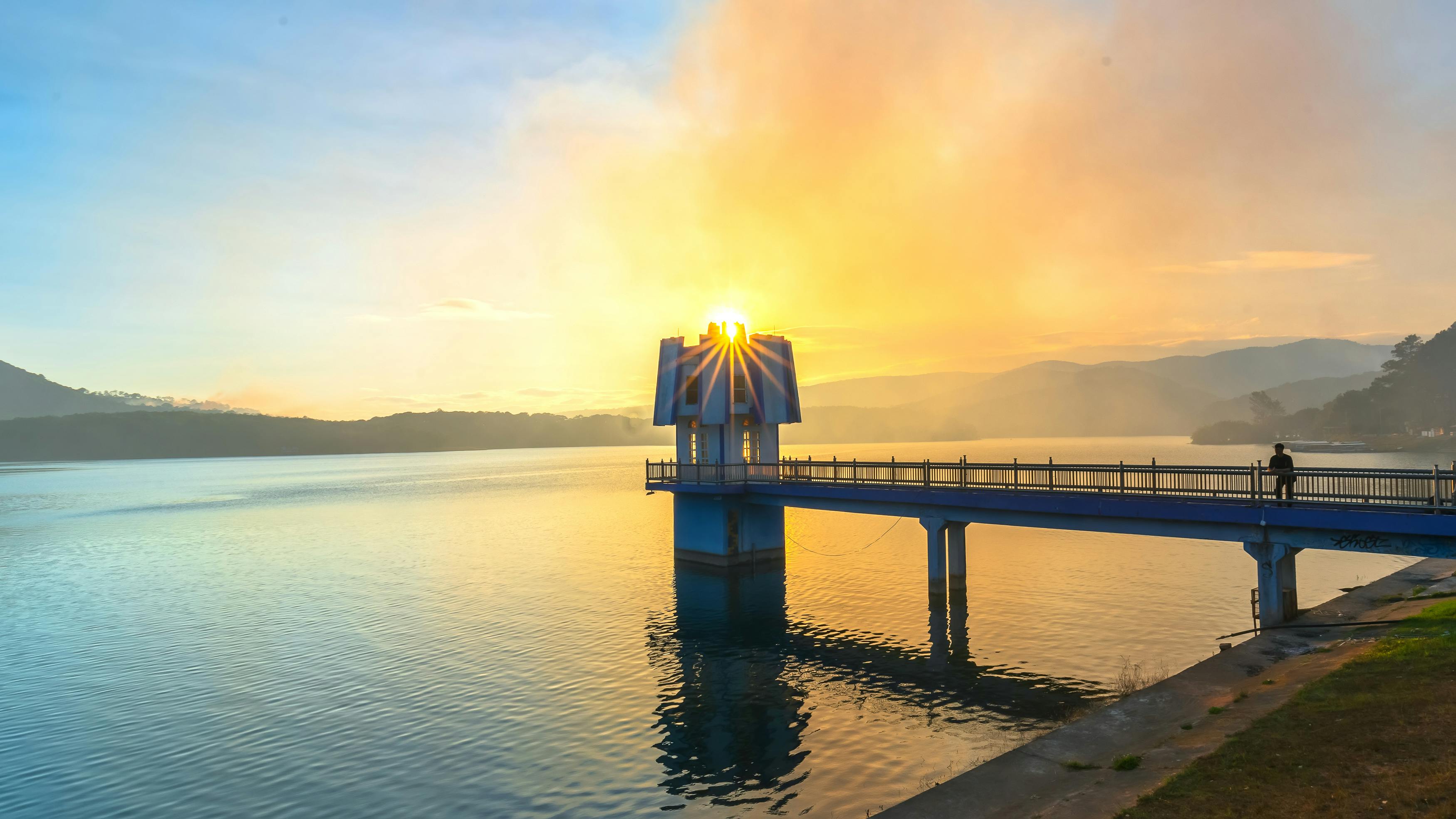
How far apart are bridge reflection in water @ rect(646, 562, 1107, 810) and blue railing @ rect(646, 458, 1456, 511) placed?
6.49m

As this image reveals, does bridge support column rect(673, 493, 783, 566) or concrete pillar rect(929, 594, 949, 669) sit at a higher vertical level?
bridge support column rect(673, 493, 783, 566)

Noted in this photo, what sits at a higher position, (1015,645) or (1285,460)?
(1285,460)

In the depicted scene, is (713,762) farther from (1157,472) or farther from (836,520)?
(836,520)

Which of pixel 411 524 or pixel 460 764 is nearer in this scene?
pixel 460 764

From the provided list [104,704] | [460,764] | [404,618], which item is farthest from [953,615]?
[104,704]

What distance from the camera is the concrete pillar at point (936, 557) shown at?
3688cm

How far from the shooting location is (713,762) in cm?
2016

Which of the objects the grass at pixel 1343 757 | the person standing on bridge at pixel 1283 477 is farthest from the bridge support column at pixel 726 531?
the grass at pixel 1343 757

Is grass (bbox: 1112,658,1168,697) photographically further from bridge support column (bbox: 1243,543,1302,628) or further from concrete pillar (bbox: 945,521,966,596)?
concrete pillar (bbox: 945,521,966,596)

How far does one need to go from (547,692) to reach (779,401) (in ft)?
87.5

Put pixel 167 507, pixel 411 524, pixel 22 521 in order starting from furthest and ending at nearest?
pixel 167 507
pixel 22 521
pixel 411 524

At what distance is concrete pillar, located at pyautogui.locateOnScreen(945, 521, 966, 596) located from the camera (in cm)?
3750

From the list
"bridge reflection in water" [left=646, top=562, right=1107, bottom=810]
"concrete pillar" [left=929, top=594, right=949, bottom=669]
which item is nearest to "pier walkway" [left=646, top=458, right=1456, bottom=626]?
"concrete pillar" [left=929, top=594, right=949, bottom=669]

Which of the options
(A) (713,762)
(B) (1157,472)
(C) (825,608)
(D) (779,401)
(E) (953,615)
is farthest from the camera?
(D) (779,401)
